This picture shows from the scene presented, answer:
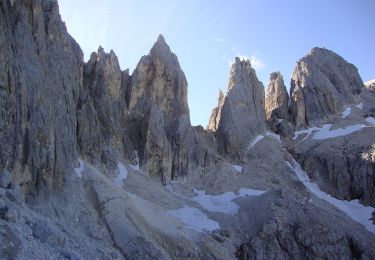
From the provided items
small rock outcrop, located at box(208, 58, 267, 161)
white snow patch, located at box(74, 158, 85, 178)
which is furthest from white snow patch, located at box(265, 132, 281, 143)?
white snow patch, located at box(74, 158, 85, 178)

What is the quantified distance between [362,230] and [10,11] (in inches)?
2003

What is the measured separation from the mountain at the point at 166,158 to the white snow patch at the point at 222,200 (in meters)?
0.41

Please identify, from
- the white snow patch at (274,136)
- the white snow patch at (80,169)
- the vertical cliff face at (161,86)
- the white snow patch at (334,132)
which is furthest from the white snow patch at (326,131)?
the white snow patch at (80,169)

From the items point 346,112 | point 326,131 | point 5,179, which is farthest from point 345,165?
point 5,179

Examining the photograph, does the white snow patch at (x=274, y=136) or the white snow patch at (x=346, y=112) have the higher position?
the white snow patch at (x=346, y=112)

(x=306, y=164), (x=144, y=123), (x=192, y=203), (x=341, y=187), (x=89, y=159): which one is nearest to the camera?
(x=89, y=159)

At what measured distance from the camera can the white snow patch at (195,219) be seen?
57.9 metres

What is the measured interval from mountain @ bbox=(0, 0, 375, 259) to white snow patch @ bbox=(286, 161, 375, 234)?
32 cm

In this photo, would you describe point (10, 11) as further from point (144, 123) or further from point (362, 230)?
point (362, 230)

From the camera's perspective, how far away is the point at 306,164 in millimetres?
88812

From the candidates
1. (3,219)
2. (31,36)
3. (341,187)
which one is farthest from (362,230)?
(3,219)

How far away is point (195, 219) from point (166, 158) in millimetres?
16939

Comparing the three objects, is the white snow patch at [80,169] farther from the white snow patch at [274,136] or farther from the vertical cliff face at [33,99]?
the white snow patch at [274,136]

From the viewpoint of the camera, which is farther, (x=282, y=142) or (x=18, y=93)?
(x=282, y=142)
